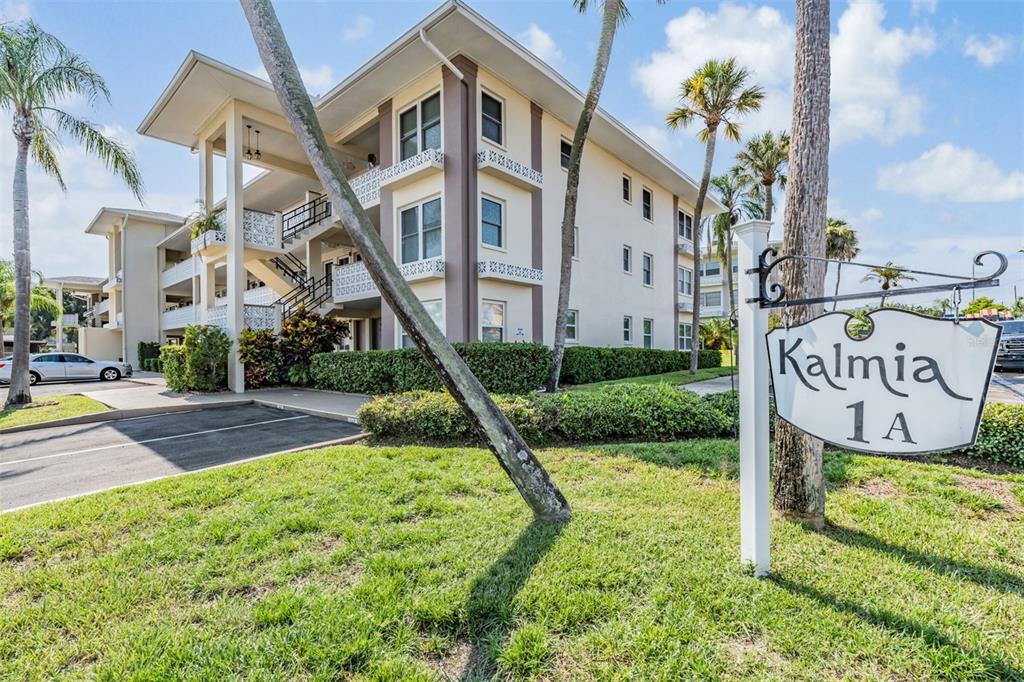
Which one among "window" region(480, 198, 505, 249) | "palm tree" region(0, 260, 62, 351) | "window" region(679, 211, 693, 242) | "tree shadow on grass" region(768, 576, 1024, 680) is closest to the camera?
"tree shadow on grass" region(768, 576, 1024, 680)

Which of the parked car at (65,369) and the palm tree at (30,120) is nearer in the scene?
the palm tree at (30,120)

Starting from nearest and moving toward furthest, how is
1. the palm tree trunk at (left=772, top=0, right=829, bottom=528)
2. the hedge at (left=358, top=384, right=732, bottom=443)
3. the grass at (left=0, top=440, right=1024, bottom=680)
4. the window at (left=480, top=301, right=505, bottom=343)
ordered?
the grass at (left=0, top=440, right=1024, bottom=680), the palm tree trunk at (left=772, top=0, right=829, bottom=528), the hedge at (left=358, top=384, right=732, bottom=443), the window at (left=480, top=301, right=505, bottom=343)

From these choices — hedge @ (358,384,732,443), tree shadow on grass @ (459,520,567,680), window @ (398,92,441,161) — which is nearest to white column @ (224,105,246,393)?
window @ (398,92,441,161)

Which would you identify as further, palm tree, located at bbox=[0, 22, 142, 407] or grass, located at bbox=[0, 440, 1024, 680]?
palm tree, located at bbox=[0, 22, 142, 407]

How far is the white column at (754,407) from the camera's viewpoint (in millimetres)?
2986

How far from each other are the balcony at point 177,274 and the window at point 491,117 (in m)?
16.5

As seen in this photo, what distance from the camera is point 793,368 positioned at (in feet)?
9.47

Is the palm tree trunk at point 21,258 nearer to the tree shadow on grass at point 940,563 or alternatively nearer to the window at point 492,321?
the window at point 492,321

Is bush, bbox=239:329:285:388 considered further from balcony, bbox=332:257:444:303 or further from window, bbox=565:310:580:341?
window, bbox=565:310:580:341

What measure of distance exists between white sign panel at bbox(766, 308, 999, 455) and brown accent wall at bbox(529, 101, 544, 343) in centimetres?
1127

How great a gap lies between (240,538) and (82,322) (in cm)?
5755

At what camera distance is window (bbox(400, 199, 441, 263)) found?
1288 centimetres

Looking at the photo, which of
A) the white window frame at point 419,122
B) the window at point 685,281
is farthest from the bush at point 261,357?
the window at point 685,281

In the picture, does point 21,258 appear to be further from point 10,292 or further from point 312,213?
point 10,292
